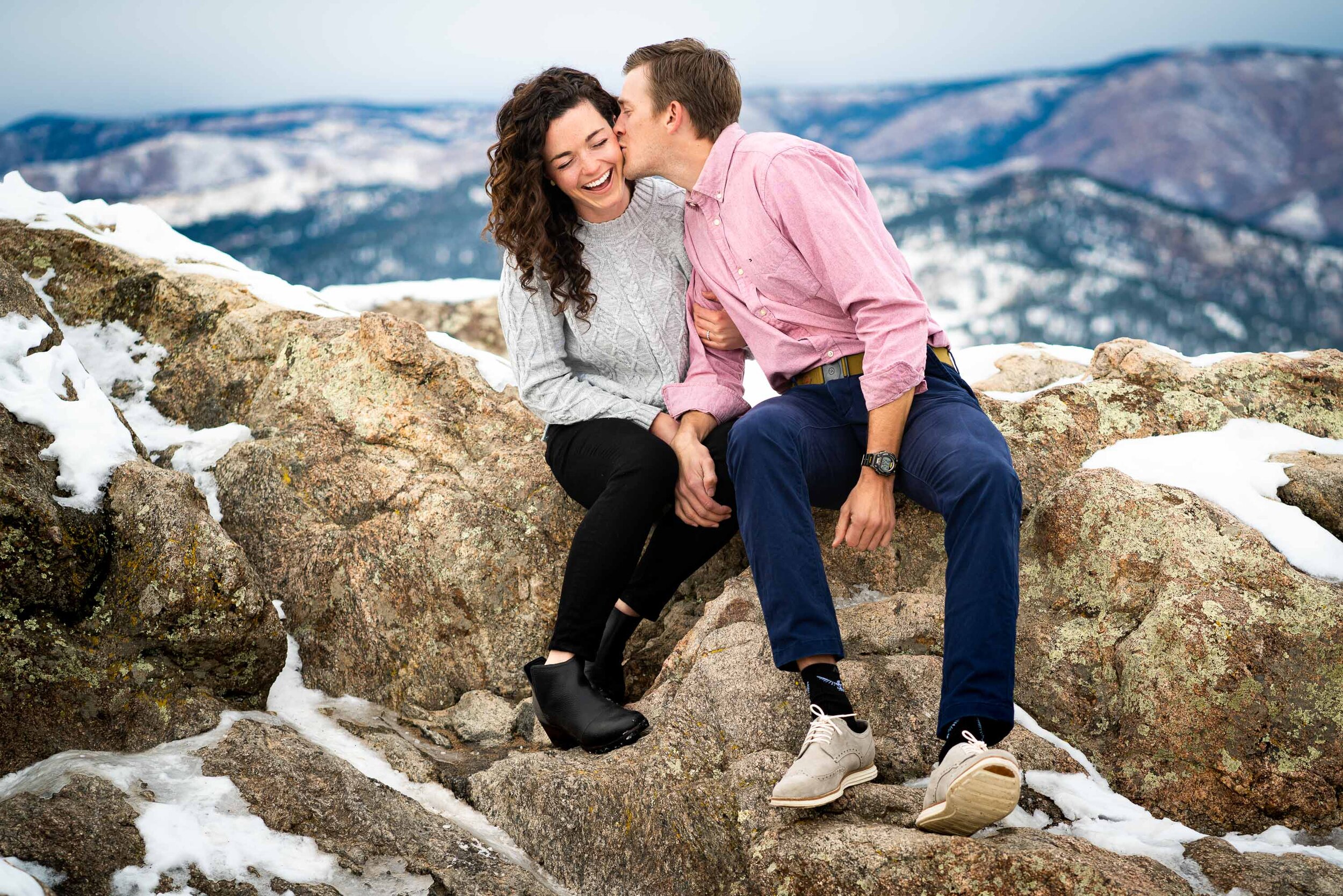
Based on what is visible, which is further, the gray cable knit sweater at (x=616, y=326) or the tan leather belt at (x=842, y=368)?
the gray cable knit sweater at (x=616, y=326)

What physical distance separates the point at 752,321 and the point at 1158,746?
93.9 inches

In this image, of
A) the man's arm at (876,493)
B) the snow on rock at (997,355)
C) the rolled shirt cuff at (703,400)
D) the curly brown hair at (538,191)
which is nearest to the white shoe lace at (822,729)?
the man's arm at (876,493)

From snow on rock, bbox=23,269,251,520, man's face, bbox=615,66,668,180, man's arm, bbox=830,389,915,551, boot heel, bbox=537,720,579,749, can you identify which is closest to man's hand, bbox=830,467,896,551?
man's arm, bbox=830,389,915,551

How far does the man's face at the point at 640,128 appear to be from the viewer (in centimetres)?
408

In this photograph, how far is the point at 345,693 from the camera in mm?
4199

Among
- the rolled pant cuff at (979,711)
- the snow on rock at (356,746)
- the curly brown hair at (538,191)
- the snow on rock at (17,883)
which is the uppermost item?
the curly brown hair at (538,191)

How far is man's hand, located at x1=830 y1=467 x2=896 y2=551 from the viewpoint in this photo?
11.2ft

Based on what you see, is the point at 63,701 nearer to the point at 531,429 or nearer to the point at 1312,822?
the point at 531,429

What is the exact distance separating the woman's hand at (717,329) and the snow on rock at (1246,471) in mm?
1884

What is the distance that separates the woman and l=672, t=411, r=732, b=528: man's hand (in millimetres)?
56

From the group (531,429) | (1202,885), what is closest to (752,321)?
(531,429)

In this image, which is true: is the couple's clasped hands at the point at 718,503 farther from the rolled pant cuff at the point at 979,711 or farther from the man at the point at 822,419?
the rolled pant cuff at the point at 979,711

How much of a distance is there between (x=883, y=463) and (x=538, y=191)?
82.3 inches

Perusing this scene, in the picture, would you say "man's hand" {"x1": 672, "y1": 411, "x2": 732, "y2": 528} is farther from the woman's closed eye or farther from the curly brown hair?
the woman's closed eye
